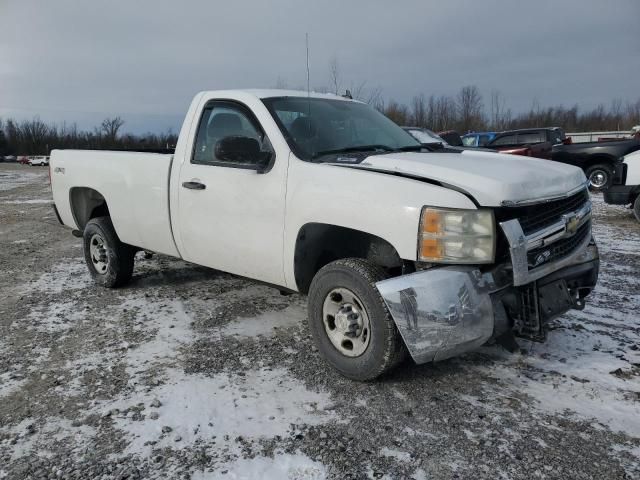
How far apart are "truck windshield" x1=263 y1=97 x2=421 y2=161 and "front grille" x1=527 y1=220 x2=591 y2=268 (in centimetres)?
136

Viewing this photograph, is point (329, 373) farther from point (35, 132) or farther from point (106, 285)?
point (35, 132)

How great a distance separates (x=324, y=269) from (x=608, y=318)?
2.58 meters

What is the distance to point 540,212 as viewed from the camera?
3152mm

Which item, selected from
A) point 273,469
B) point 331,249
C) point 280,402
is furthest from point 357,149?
point 273,469

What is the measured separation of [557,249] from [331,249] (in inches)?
57.4

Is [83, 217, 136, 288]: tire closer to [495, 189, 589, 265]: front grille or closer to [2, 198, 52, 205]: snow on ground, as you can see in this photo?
[495, 189, 589, 265]: front grille

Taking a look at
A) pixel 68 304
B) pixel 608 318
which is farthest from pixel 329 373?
pixel 68 304

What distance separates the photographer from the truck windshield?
380cm

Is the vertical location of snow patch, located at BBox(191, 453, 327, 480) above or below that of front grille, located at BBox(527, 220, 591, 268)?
below

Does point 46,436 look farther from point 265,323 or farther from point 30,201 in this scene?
point 30,201

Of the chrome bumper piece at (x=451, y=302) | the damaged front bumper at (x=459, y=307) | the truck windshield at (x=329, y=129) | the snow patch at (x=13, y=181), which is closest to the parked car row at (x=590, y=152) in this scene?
the truck windshield at (x=329, y=129)

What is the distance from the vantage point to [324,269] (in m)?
3.43

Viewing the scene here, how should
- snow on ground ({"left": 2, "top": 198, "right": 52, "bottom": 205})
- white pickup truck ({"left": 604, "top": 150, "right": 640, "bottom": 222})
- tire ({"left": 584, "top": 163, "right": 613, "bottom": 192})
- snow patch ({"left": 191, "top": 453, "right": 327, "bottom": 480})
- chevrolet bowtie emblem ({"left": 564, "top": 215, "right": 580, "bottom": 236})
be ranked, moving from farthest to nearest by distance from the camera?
snow on ground ({"left": 2, "top": 198, "right": 52, "bottom": 205}) → tire ({"left": 584, "top": 163, "right": 613, "bottom": 192}) → white pickup truck ({"left": 604, "top": 150, "right": 640, "bottom": 222}) → chevrolet bowtie emblem ({"left": 564, "top": 215, "right": 580, "bottom": 236}) → snow patch ({"left": 191, "top": 453, "right": 327, "bottom": 480})

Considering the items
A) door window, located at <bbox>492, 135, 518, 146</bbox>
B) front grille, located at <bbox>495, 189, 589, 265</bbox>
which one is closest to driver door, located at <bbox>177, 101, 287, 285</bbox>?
front grille, located at <bbox>495, 189, 589, 265</bbox>
